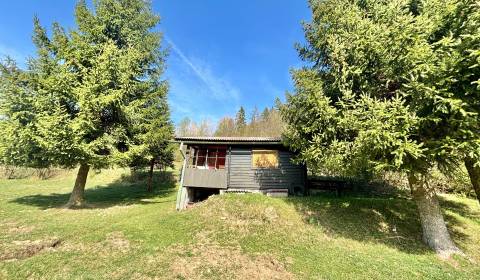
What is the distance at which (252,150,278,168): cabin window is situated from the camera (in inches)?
718

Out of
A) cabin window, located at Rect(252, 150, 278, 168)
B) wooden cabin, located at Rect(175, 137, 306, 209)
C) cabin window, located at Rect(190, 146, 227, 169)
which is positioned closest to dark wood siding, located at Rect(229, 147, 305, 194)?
wooden cabin, located at Rect(175, 137, 306, 209)

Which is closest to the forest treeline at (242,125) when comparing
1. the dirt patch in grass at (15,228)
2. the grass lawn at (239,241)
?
the grass lawn at (239,241)

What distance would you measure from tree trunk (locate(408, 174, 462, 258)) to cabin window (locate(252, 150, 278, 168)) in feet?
29.3

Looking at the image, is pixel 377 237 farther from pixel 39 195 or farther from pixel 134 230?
pixel 39 195

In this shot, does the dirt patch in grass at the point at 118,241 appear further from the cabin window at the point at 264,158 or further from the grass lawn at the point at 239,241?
the cabin window at the point at 264,158

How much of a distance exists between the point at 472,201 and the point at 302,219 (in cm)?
1185

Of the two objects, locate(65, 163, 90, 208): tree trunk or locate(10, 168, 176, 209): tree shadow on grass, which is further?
locate(10, 168, 176, 209): tree shadow on grass

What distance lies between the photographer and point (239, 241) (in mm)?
10859

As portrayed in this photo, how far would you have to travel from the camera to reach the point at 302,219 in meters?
12.7

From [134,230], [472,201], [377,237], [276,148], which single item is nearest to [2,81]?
[134,230]

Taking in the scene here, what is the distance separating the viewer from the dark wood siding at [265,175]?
17969 millimetres

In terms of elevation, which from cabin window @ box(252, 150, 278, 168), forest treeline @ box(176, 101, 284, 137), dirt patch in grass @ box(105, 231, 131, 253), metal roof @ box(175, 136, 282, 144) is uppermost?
forest treeline @ box(176, 101, 284, 137)

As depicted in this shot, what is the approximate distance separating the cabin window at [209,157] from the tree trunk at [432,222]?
12677mm

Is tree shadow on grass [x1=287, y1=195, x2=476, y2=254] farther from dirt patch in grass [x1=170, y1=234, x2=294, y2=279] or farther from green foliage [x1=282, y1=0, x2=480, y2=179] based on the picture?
dirt patch in grass [x1=170, y1=234, x2=294, y2=279]
